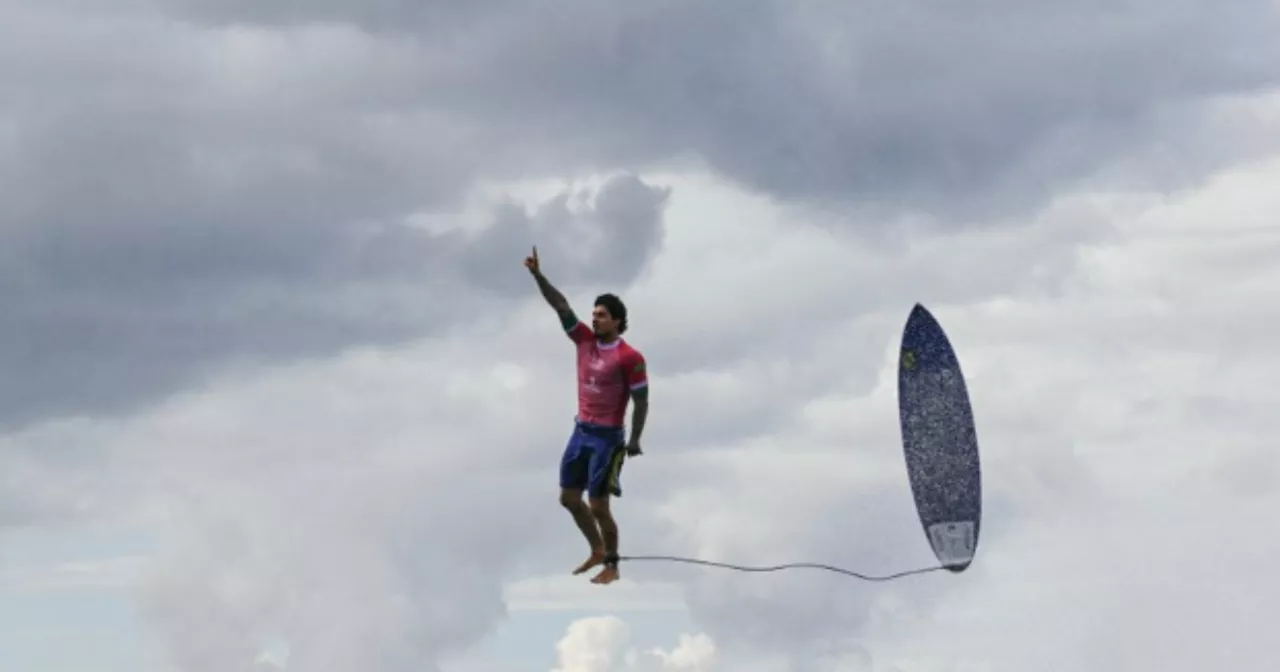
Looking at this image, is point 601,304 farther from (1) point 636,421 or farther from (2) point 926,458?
(2) point 926,458

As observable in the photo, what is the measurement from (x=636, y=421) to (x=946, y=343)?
372 inches

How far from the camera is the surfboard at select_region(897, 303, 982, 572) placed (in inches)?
1342

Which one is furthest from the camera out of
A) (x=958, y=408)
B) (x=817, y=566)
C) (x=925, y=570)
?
(x=958, y=408)

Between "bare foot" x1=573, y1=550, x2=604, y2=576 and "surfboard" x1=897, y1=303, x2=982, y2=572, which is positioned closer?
"bare foot" x1=573, y1=550, x2=604, y2=576

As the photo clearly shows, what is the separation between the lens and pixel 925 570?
102 ft

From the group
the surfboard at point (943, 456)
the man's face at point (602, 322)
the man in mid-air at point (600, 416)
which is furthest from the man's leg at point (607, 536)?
the surfboard at point (943, 456)

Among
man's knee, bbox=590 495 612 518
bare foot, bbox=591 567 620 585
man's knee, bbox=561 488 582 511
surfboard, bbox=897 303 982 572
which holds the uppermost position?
surfboard, bbox=897 303 982 572

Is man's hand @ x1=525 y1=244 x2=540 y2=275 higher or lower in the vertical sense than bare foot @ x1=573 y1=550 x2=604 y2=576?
higher

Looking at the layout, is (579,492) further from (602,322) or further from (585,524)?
(602,322)

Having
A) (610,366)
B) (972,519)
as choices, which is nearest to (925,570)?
(972,519)

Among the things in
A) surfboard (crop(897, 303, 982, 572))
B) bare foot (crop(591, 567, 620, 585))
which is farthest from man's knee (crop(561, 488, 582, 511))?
surfboard (crop(897, 303, 982, 572))

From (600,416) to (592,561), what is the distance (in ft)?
8.39

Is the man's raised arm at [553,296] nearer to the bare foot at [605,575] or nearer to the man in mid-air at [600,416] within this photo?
the man in mid-air at [600,416]

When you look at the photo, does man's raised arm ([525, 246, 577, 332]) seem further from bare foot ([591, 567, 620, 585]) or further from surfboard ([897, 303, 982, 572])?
surfboard ([897, 303, 982, 572])
